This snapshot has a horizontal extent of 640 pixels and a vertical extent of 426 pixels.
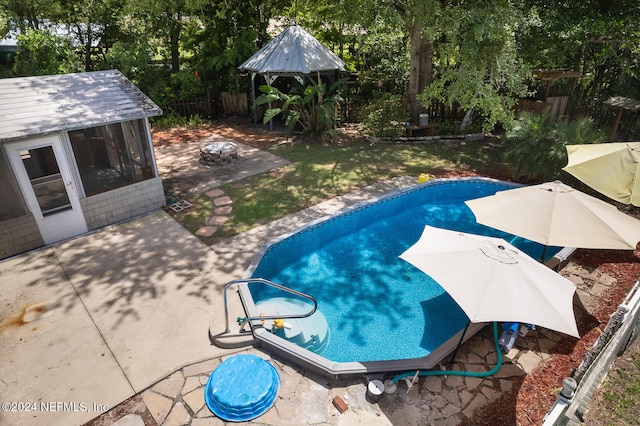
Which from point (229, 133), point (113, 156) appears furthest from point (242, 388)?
point (229, 133)

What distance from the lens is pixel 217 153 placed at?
13.5 m

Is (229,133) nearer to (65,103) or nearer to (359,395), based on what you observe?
(65,103)

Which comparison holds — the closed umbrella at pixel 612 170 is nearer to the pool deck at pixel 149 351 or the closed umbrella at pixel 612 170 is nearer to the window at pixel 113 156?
the pool deck at pixel 149 351

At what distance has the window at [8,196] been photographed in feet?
26.0

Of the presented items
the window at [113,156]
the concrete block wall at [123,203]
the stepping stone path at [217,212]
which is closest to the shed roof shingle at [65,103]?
the window at [113,156]

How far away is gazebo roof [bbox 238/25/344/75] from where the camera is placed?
16.1 metres

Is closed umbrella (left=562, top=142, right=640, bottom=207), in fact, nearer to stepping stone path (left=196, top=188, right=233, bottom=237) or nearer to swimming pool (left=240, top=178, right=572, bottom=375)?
swimming pool (left=240, top=178, right=572, bottom=375)

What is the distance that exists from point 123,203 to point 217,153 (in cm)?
429

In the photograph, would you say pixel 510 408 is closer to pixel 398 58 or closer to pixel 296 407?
pixel 296 407

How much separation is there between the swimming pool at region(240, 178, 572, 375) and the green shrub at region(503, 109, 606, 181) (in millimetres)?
788

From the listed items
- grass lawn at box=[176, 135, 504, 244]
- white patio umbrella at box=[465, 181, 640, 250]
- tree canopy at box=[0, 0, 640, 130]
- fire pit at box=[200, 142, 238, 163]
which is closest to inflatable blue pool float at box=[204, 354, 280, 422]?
grass lawn at box=[176, 135, 504, 244]

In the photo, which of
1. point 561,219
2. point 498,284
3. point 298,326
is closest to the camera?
point 498,284

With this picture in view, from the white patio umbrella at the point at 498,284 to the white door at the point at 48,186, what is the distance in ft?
25.8

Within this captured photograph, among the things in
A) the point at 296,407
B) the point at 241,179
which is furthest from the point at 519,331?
the point at 241,179
